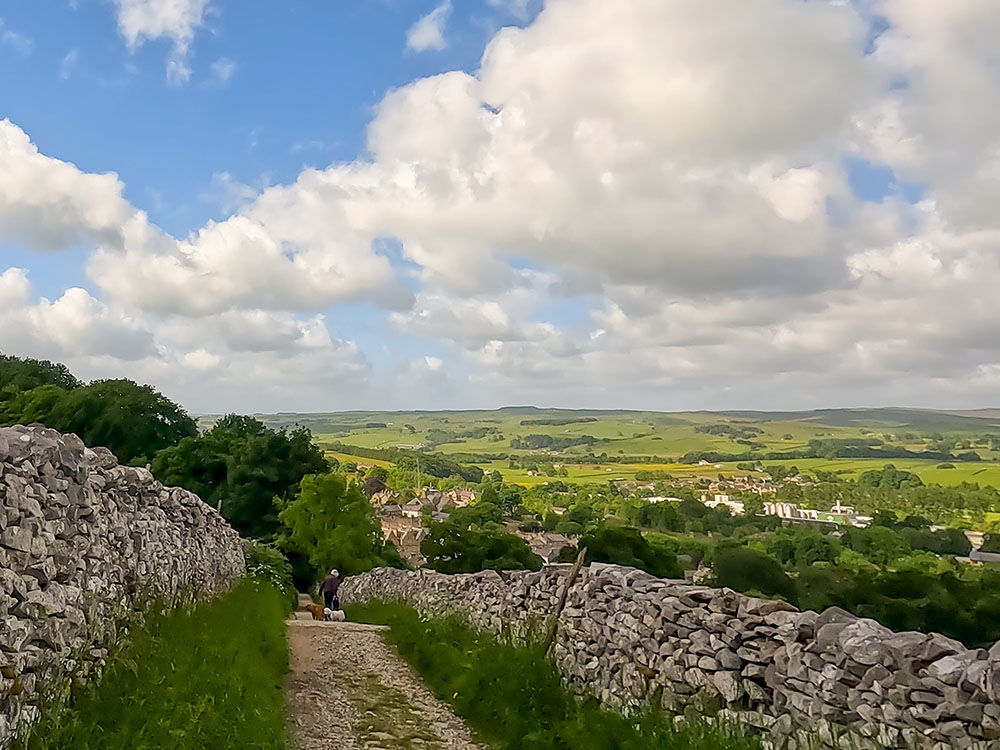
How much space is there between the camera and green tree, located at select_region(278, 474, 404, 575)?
28.6m

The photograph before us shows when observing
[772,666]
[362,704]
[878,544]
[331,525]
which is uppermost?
[772,666]

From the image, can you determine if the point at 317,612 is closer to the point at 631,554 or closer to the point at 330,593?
the point at 330,593

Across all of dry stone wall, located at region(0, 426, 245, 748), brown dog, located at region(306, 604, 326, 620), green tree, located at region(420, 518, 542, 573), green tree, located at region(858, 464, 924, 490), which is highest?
dry stone wall, located at region(0, 426, 245, 748)

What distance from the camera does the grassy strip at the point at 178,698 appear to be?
14.1 feet

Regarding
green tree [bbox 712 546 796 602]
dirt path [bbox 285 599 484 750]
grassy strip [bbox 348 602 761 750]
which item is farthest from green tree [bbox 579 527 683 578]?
grassy strip [bbox 348 602 761 750]

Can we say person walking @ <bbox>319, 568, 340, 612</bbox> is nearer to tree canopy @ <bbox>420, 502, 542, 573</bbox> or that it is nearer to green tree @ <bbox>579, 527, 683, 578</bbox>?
green tree @ <bbox>579, 527, 683, 578</bbox>

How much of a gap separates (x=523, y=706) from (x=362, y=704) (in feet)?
7.16

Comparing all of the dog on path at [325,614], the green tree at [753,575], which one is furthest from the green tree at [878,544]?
the dog on path at [325,614]

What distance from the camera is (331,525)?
29125 mm

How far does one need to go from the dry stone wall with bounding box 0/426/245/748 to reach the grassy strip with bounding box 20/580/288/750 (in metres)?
0.20

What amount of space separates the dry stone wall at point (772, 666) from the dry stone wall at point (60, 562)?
14.9 ft

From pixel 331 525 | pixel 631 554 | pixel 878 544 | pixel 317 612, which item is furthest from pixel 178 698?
pixel 878 544

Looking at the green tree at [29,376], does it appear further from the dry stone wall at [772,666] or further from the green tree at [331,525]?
the dry stone wall at [772,666]

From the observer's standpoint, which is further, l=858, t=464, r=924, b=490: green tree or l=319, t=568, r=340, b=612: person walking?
l=858, t=464, r=924, b=490: green tree
